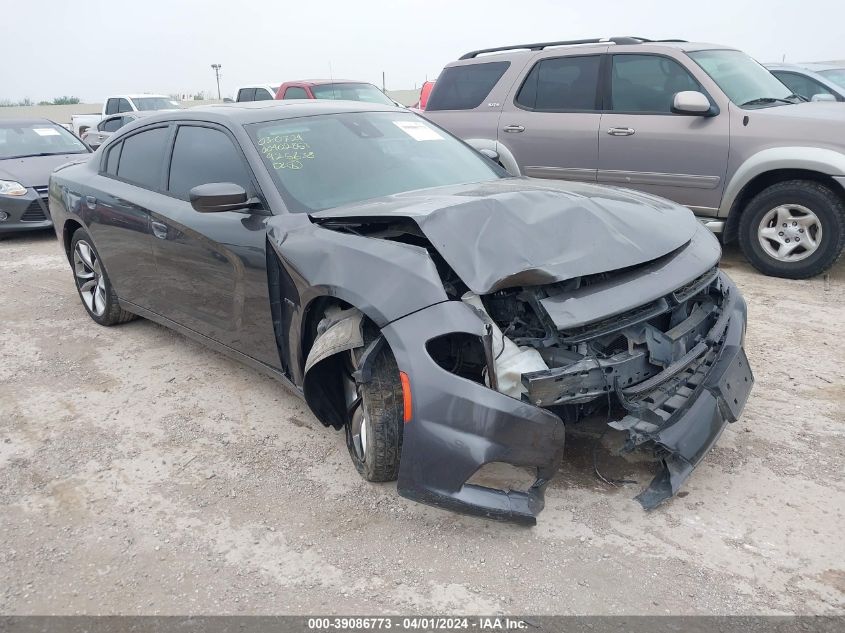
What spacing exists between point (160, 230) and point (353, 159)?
1.28 m

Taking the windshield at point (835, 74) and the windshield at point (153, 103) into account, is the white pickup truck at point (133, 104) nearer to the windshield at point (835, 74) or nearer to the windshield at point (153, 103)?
the windshield at point (153, 103)

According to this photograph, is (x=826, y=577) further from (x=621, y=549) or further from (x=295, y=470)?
(x=295, y=470)

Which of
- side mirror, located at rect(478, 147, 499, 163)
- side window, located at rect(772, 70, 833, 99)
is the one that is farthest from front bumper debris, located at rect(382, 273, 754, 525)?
side window, located at rect(772, 70, 833, 99)

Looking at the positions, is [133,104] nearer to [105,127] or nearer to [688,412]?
[105,127]

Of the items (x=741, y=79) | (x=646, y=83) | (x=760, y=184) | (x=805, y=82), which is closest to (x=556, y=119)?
(x=646, y=83)

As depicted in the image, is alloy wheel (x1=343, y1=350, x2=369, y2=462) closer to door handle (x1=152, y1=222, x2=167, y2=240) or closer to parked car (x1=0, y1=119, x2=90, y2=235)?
door handle (x1=152, y1=222, x2=167, y2=240)

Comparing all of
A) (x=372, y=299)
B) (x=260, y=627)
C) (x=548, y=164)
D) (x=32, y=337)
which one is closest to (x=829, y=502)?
(x=372, y=299)

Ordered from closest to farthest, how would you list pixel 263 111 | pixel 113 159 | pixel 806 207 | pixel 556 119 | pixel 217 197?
pixel 217 197 → pixel 263 111 → pixel 113 159 → pixel 806 207 → pixel 556 119

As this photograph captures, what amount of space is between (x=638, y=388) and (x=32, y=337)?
4.52m

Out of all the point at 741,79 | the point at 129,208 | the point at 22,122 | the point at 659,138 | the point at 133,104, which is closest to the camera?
the point at 129,208

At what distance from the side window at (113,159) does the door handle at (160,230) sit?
3.05 ft

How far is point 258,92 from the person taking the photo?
47.2 feet

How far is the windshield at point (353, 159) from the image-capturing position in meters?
3.46

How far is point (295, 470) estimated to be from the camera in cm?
321
